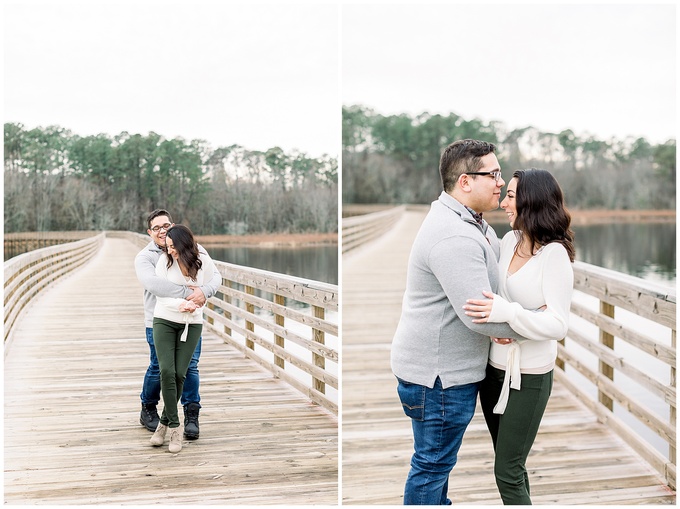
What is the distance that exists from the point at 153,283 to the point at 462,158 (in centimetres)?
133

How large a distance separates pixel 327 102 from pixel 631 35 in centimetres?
324

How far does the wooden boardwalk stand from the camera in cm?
239

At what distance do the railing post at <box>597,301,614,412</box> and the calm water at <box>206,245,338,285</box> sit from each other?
1153 mm

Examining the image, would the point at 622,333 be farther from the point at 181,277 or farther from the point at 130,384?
the point at 130,384

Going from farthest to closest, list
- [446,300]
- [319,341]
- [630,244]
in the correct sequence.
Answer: [630,244], [319,341], [446,300]

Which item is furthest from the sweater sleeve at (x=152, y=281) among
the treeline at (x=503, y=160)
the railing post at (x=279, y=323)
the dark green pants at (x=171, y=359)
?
the treeline at (x=503, y=160)

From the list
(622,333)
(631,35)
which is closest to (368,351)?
(622,333)

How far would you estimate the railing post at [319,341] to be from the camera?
9.12 feet

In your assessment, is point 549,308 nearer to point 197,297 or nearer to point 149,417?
point 197,297

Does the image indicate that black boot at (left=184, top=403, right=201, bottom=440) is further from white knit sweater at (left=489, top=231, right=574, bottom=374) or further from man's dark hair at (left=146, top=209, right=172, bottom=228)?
white knit sweater at (left=489, top=231, right=574, bottom=374)

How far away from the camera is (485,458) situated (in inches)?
105

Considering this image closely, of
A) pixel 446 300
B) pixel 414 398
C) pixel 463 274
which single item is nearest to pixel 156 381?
pixel 414 398

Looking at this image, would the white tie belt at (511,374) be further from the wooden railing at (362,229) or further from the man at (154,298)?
the wooden railing at (362,229)

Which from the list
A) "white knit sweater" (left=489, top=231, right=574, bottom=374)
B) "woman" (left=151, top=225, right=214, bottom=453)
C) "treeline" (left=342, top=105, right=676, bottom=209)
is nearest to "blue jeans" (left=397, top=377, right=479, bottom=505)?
"white knit sweater" (left=489, top=231, right=574, bottom=374)
